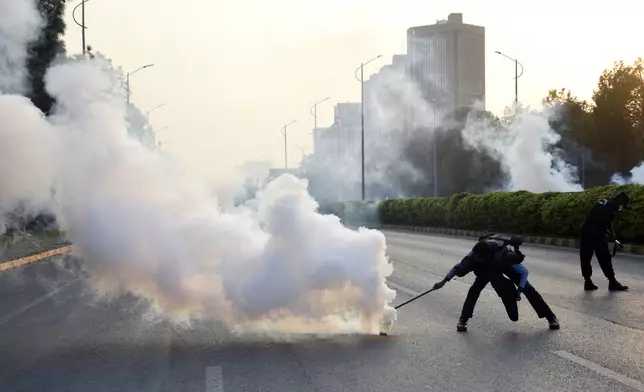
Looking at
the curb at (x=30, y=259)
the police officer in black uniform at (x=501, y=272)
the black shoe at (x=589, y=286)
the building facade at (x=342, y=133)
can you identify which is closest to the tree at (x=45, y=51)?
the curb at (x=30, y=259)

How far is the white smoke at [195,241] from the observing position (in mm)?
8773

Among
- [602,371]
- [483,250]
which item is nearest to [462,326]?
[483,250]

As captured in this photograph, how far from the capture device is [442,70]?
166 meters

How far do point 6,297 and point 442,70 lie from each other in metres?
157

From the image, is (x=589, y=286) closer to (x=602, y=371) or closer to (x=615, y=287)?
(x=615, y=287)

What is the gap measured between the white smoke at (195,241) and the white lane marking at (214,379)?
1643 millimetres

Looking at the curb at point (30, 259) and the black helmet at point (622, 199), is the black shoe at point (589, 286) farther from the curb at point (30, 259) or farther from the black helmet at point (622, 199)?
the curb at point (30, 259)

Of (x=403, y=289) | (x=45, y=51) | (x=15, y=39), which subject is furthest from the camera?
(x=45, y=51)

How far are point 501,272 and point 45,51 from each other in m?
11.9

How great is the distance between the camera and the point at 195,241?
9258mm

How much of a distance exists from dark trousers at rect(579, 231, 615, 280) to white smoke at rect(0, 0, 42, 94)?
925 centimetres

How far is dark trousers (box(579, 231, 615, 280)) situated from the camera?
1251 centimetres

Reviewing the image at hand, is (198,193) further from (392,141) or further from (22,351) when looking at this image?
(392,141)

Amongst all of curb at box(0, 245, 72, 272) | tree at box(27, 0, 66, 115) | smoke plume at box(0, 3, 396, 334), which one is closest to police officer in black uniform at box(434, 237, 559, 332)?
smoke plume at box(0, 3, 396, 334)
